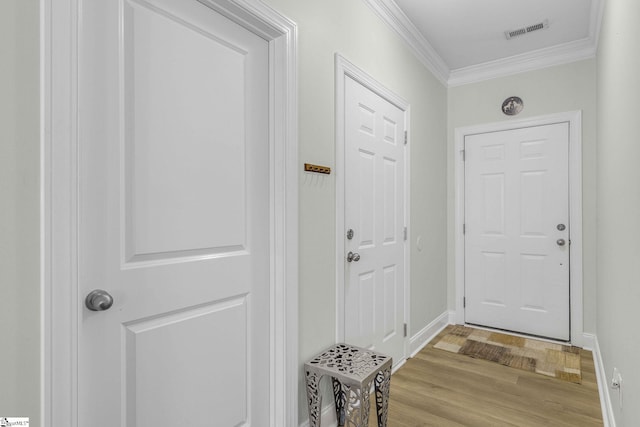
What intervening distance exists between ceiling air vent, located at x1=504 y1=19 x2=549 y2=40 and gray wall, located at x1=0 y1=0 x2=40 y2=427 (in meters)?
3.17

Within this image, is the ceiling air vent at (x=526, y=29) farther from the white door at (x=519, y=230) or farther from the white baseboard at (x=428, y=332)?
the white baseboard at (x=428, y=332)

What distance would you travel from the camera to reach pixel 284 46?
65.1 inches

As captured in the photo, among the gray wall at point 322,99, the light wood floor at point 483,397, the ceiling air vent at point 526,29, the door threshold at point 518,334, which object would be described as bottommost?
the light wood floor at point 483,397

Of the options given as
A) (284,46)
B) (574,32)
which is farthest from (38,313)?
(574,32)

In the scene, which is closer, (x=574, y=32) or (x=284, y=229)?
(x=284, y=229)

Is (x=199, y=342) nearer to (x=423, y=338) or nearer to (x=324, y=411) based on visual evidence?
(x=324, y=411)

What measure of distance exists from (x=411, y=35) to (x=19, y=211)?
2843 mm

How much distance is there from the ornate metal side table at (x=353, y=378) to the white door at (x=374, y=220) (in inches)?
11.4

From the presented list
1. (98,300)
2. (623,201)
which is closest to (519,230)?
(623,201)

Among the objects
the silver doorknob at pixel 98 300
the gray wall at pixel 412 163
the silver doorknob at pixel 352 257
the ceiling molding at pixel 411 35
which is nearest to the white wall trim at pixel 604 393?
the gray wall at pixel 412 163

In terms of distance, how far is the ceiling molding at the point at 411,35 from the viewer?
8.07 ft

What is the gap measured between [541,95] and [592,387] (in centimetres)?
243

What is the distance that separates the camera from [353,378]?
5.29 ft

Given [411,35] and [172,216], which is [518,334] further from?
[172,216]
